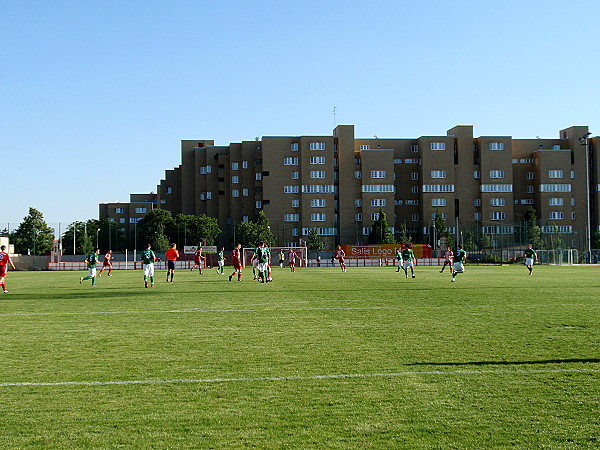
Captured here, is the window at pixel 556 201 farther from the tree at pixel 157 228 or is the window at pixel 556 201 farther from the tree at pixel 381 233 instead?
the tree at pixel 157 228

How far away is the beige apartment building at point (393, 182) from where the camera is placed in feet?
365

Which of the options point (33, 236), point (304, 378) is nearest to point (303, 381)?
point (304, 378)

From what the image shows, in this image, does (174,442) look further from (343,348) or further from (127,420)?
(343,348)

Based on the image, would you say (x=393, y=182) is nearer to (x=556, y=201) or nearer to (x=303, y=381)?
(x=556, y=201)

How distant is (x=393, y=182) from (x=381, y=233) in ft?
38.3

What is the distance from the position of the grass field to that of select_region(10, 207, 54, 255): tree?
77858 millimetres

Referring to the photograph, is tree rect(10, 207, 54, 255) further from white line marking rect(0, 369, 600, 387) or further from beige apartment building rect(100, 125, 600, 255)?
white line marking rect(0, 369, 600, 387)

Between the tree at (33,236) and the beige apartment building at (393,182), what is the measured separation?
107ft

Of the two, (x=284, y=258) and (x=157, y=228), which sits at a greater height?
(x=157, y=228)

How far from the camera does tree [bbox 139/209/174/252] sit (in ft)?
334

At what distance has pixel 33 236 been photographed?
88.5 m

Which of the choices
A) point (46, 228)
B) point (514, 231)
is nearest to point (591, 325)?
point (514, 231)

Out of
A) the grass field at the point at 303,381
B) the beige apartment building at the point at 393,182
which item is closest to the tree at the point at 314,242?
the beige apartment building at the point at 393,182

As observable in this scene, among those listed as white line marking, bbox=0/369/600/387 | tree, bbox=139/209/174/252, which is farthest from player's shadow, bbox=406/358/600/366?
tree, bbox=139/209/174/252
